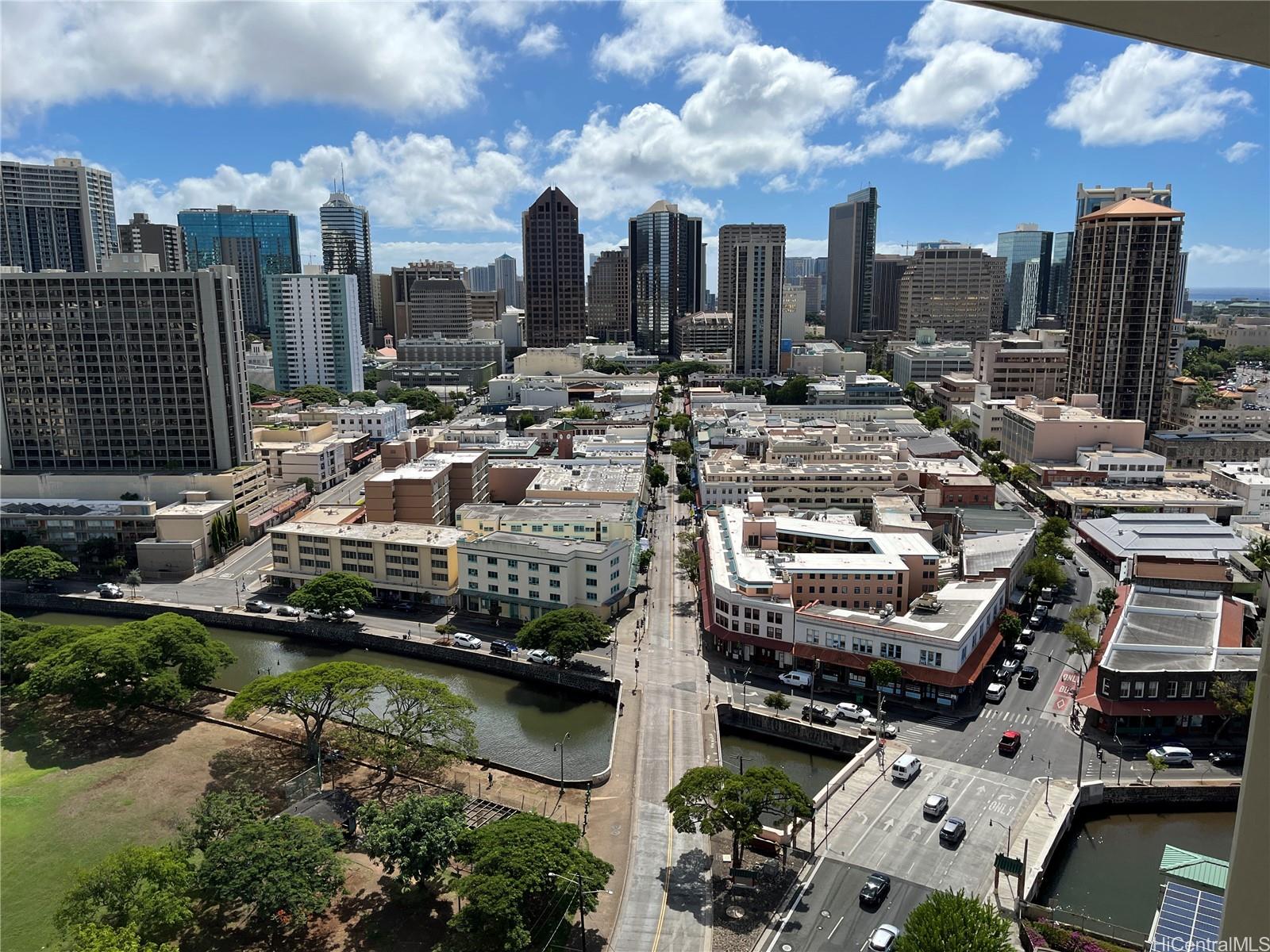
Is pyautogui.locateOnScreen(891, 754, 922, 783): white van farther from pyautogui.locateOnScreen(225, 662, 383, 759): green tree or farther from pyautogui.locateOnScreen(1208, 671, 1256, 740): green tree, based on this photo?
pyautogui.locateOnScreen(225, 662, 383, 759): green tree

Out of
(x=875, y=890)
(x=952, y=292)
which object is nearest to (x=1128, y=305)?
(x=875, y=890)

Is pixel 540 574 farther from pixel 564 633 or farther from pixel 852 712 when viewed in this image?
pixel 852 712

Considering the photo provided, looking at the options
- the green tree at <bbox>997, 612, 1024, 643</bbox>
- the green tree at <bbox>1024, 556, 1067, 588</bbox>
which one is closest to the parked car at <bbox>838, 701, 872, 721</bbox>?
the green tree at <bbox>997, 612, 1024, 643</bbox>

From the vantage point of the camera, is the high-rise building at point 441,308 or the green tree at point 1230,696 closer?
the green tree at point 1230,696

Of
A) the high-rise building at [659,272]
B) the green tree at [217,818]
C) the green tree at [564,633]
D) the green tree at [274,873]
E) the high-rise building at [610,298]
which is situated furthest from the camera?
the high-rise building at [610,298]

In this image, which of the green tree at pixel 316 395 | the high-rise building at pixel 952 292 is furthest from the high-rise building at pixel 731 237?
the green tree at pixel 316 395

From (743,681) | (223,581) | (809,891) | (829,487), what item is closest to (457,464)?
A: (223,581)

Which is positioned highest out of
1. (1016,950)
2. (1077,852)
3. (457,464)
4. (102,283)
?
(102,283)

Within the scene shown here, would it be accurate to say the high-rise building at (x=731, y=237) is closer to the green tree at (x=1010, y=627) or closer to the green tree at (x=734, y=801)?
the green tree at (x=1010, y=627)

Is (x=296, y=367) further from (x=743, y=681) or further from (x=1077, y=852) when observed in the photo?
(x=1077, y=852)
